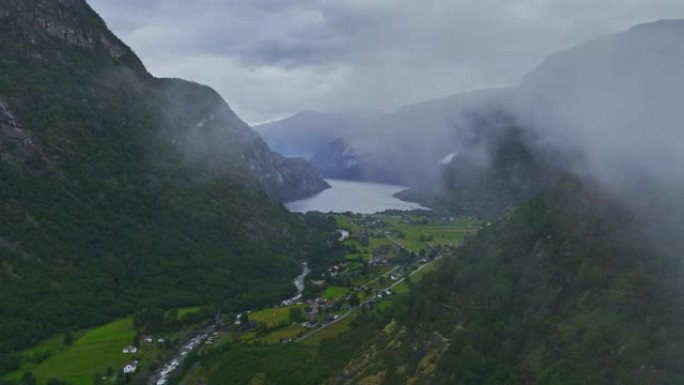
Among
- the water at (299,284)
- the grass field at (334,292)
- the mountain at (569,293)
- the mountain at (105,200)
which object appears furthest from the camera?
the water at (299,284)

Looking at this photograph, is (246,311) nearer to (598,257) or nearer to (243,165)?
(598,257)

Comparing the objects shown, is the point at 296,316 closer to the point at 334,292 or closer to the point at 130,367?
the point at 334,292

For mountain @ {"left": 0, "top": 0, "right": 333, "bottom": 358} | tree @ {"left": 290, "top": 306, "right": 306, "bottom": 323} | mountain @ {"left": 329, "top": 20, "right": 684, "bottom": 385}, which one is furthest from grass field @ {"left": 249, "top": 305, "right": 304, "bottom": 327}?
mountain @ {"left": 329, "top": 20, "right": 684, "bottom": 385}

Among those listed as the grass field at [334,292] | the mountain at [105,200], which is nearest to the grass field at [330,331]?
the grass field at [334,292]

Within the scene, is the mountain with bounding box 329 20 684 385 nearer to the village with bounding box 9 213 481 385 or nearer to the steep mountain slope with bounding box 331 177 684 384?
the steep mountain slope with bounding box 331 177 684 384

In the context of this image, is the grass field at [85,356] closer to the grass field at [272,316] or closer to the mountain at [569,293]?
the grass field at [272,316]

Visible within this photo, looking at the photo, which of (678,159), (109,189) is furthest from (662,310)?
(109,189)

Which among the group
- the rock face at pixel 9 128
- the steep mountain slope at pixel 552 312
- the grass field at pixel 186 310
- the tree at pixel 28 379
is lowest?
the grass field at pixel 186 310
